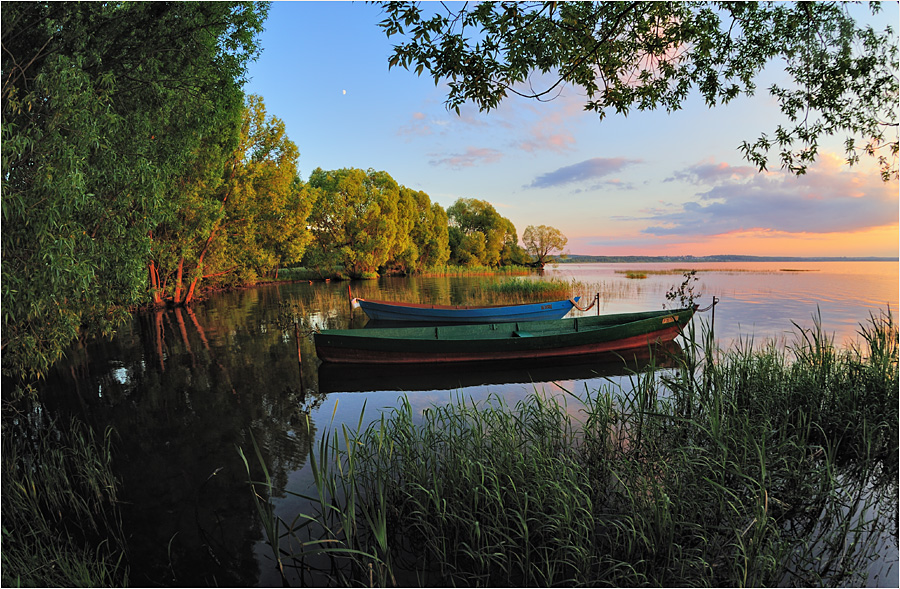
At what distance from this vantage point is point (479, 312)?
19109 millimetres

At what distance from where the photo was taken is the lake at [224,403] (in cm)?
425

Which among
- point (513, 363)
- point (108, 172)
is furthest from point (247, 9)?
point (513, 363)

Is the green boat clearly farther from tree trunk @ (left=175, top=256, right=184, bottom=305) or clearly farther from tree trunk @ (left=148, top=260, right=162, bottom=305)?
tree trunk @ (left=175, top=256, right=184, bottom=305)

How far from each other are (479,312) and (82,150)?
15091 millimetres

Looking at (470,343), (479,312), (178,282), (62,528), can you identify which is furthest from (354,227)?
(62,528)

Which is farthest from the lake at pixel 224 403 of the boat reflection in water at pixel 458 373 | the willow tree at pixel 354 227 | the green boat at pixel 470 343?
the willow tree at pixel 354 227

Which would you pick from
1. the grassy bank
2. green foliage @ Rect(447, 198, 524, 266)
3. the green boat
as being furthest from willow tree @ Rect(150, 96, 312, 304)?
green foliage @ Rect(447, 198, 524, 266)

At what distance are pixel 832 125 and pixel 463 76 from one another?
20.8 ft

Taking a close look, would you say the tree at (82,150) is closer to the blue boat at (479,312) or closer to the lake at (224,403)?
the lake at (224,403)

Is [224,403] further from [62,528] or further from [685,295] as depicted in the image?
[685,295]

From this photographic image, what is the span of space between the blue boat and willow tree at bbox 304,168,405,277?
83.4 ft

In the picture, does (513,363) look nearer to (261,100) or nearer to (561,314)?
(561,314)

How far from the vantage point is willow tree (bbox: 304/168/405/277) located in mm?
44250

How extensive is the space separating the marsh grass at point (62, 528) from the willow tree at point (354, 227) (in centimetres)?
3941
